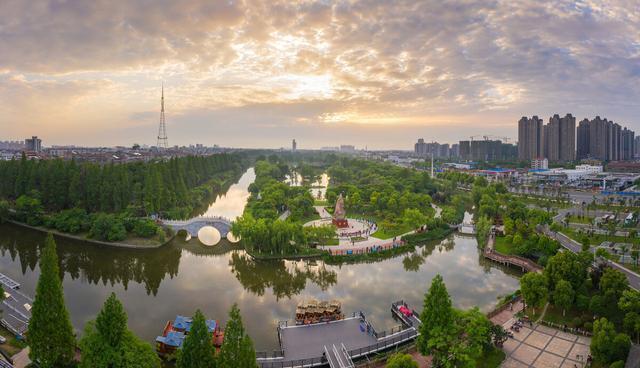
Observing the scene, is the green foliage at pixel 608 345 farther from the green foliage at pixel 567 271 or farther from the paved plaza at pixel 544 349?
the green foliage at pixel 567 271

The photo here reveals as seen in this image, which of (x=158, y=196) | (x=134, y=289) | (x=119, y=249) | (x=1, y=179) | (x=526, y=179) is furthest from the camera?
(x=526, y=179)

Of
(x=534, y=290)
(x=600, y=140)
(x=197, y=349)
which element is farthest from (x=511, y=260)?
(x=600, y=140)

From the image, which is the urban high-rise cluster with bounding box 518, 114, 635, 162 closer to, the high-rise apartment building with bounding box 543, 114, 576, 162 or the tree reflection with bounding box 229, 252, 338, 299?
the high-rise apartment building with bounding box 543, 114, 576, 162

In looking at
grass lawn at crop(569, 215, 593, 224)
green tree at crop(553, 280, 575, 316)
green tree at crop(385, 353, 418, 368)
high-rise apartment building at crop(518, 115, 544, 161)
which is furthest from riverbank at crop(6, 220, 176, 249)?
high-rise apartment building at crop(518, 115, 544, 161)

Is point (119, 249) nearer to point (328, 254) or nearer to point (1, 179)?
point (328, 254)

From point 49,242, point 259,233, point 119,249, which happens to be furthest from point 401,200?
point 49,242
